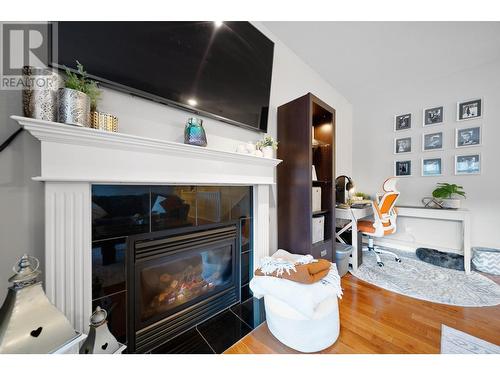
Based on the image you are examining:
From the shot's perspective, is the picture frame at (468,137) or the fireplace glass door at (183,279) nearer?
the fireplace glass door at (183,279)

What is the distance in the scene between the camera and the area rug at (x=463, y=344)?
1.15m

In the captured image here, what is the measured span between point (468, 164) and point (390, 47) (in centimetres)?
194

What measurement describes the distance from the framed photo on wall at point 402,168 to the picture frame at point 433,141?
0.96 ft

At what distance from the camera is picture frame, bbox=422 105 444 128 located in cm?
269

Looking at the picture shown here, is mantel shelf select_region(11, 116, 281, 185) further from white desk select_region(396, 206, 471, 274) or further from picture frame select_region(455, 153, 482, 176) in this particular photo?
picture frame select_region(455, 153, 482, 176)

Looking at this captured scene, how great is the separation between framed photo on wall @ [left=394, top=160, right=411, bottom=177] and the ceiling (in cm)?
127

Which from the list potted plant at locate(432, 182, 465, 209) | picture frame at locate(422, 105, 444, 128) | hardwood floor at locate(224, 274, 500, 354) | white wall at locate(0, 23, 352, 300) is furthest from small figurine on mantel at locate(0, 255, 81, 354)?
picture frame at locate(422, 105, 444, 128)

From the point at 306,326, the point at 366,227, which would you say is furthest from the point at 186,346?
the point at 366,227

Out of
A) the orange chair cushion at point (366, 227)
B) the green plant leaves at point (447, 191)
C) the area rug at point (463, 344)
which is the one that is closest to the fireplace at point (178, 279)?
the area rug at point (463, 344)

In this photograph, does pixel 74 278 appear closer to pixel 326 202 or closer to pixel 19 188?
pixel 19 188

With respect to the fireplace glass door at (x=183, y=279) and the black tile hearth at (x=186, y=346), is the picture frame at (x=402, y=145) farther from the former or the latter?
the black tile hearth at (x=186, y=346)

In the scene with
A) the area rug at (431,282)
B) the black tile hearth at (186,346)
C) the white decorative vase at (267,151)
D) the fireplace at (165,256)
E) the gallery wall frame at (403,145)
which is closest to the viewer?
the fireplace at (165,256)

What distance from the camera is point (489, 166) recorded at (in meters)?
2.38
